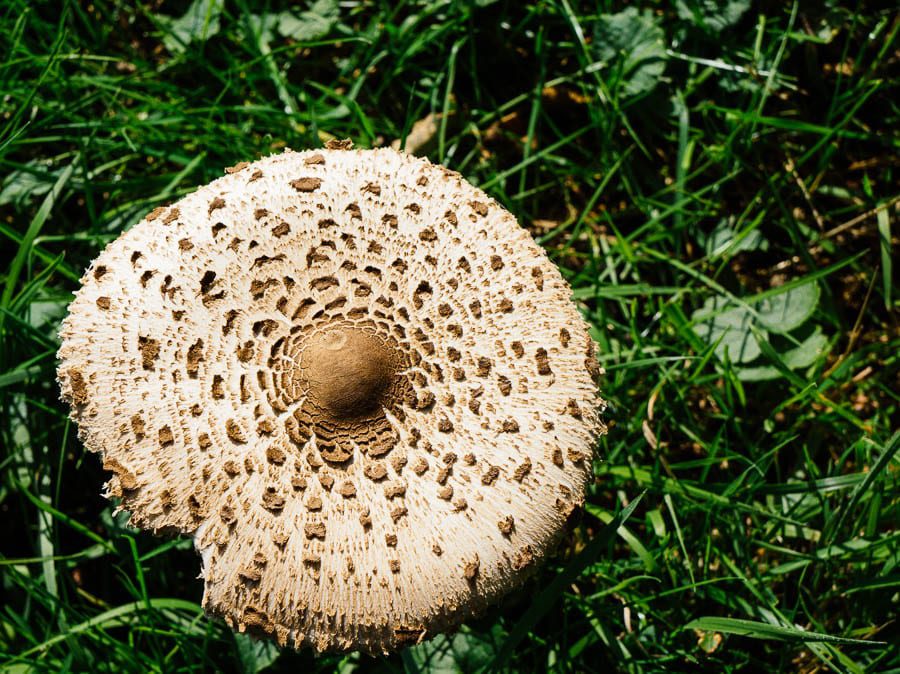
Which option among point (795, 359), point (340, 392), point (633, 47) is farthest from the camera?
point (633, 47)

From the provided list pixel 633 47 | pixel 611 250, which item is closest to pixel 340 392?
pixel 611 250

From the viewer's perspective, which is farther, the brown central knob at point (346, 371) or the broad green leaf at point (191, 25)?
the broad green leaf at point (191, 25)

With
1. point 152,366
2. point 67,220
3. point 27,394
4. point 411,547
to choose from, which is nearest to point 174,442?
point 152,366

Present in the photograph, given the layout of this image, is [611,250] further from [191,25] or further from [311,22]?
[191,25]

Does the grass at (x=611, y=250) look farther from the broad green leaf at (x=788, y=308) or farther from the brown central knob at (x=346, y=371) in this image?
the brown central knob at (x=346, y=371)

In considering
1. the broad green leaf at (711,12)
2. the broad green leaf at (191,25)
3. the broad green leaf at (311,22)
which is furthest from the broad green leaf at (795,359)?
the broad green leaf at (191,25)

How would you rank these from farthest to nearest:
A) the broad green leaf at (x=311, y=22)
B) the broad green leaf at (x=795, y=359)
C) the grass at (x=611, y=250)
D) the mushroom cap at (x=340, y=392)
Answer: the broad green leaf at (x=311, y=22)
the broad green leaf at (x=795, y=359)
the grass at (x=611, y=250)
the mushroom cap at (x=340, y=392)
